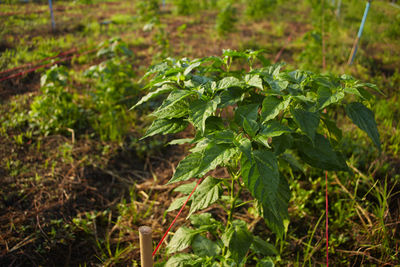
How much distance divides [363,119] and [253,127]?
16.8 inches

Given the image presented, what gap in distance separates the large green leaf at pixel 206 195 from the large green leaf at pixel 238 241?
195 mm

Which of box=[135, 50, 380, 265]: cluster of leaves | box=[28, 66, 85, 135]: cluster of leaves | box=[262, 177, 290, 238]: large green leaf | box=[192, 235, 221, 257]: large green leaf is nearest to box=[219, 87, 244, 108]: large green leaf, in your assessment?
box=[135, 50, 380, 265]: cluster of leaves

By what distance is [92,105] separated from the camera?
305 centimetres

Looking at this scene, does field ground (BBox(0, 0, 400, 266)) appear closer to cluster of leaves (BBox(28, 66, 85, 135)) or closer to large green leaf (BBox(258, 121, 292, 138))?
cluster of leaves (BBox(28, 66, 85, 135))

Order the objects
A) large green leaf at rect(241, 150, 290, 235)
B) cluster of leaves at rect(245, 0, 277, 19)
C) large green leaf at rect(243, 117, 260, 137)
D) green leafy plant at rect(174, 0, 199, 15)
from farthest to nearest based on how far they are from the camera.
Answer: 1. green leafy plant at rect(174, 0, 199, 15)
2. cluster of leaves at rect(245, 0, 277, 19)
3. large green leaf at rect(243, 117, 260, 137)
4. large green leaf at rect(241, 150, 290, 235)

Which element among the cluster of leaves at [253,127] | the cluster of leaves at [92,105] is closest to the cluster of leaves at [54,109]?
the cluster of leaves at [92,105]

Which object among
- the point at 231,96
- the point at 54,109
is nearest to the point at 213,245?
the point at 231,96

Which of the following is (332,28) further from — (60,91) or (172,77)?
(172,77)

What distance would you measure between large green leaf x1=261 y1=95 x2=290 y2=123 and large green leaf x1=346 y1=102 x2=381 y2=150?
0.27 meters

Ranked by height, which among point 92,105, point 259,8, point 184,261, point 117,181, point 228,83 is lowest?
point 117,181

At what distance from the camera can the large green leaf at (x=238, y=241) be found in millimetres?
1189

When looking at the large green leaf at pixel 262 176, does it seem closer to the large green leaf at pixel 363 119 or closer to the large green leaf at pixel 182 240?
the large green leaf at pixel 363 119

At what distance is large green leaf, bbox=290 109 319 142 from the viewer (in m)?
1.01

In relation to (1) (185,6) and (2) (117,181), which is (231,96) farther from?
(1) (185,6)
